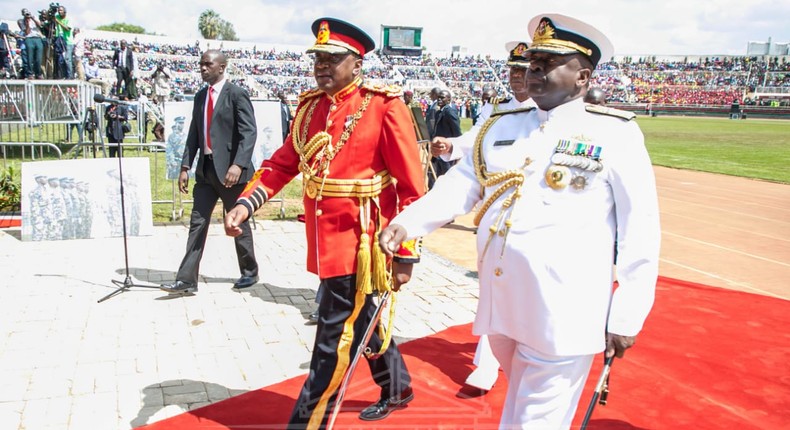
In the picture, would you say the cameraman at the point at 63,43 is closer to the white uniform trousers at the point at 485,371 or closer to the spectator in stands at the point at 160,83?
the spectator in stands at the point at 160,83

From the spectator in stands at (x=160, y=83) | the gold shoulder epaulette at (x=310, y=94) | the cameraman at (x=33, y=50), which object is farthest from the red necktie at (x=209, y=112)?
the spectator in stands at (x=160, y=83)

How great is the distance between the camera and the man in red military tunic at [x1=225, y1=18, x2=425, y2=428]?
3.16m

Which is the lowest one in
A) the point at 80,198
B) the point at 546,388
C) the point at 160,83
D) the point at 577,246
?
the point at 80,198

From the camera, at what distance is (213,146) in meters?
5.94

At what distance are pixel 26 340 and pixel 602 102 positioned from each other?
4958 mm

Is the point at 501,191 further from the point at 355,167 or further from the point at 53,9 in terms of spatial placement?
the point at 53,9

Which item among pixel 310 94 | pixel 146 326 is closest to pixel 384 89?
pixel 310 94

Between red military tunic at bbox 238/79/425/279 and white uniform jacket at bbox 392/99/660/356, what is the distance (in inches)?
32.9

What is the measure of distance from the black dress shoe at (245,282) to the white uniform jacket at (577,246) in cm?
407

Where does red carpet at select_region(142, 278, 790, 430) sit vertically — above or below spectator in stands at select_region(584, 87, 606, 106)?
below

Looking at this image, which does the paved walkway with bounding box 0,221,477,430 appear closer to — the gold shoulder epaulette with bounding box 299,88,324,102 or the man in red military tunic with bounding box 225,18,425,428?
the man in red military tunic with bounding box 225,18,425,428

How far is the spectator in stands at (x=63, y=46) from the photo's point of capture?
→ 53.9 ft

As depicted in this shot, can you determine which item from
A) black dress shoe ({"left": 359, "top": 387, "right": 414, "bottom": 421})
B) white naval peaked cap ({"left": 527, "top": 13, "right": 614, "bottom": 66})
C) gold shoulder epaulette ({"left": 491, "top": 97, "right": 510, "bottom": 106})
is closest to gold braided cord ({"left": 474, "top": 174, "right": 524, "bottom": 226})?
white naval peaked cap ({"left": 527, "top": 13, "right": 614, "bottom": 66})

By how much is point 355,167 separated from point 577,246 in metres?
1.36
